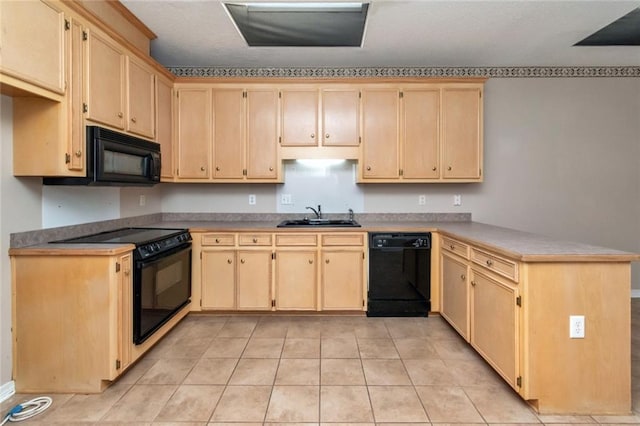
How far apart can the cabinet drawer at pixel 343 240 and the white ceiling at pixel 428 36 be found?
5.70ft

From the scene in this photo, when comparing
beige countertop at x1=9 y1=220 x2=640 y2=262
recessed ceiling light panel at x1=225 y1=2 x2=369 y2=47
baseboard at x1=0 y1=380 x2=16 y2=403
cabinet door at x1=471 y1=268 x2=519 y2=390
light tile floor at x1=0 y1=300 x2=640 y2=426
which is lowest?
light tile floor at x1=0 y1=300 x2=640 y2=426

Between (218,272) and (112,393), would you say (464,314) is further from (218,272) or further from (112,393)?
(112,393)

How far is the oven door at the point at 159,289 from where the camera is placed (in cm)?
230

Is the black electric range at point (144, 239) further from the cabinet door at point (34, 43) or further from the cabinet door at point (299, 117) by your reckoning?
the cabinet door at point (299, 117)

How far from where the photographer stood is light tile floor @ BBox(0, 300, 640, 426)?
6.00 ft

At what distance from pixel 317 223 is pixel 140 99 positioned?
196 cm

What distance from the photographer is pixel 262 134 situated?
347cm

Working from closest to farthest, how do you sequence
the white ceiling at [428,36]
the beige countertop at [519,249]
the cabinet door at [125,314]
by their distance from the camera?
the beige countertop at [519,249] < the cabinet door at [125,314] < the white ceiling at [428,36]

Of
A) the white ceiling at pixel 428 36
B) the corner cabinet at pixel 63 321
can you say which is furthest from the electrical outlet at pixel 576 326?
the corner cabinet at pixel 63 321

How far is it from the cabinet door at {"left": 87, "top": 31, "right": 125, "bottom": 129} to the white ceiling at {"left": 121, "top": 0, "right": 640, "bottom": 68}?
419 millimetres

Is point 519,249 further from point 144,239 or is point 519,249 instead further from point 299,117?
point 144,239

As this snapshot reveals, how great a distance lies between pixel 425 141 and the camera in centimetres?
345

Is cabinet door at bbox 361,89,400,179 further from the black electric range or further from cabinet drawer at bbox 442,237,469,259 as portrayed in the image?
the black electric range

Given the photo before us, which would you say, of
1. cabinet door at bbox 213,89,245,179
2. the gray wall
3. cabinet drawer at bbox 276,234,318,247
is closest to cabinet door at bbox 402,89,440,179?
the gray wall
